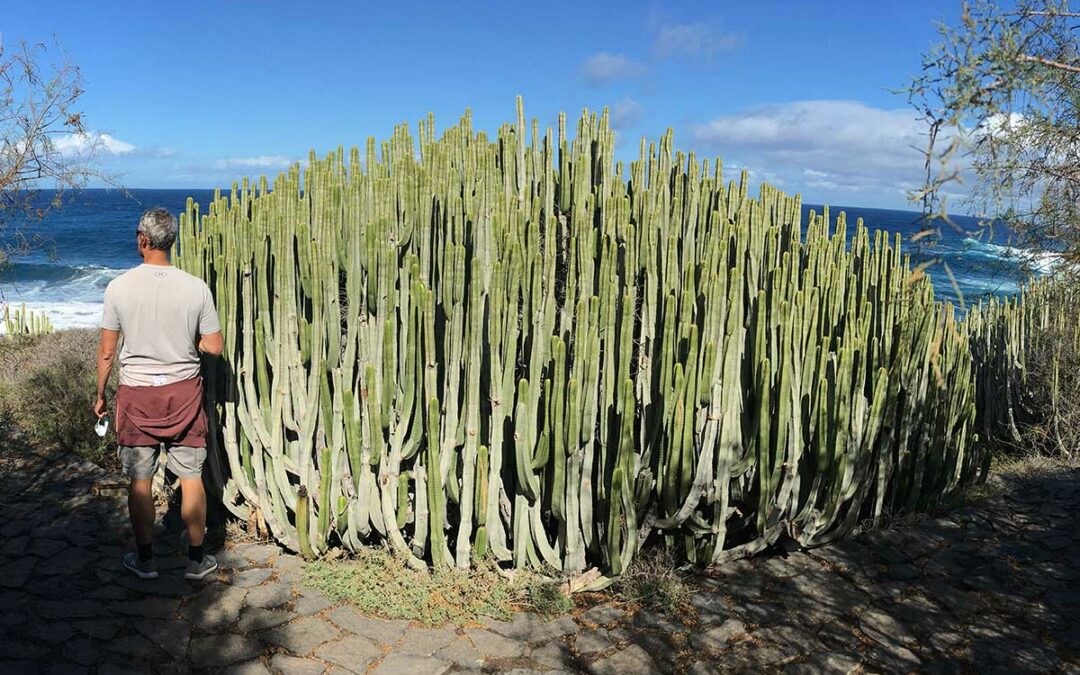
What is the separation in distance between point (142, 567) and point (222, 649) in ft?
2.87

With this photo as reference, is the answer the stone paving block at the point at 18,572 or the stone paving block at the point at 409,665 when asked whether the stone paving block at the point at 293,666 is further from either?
the stone paving block at the point at 18,572

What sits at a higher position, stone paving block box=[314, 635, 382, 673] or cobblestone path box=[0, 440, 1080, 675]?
cobblestone path box=[0, 440, 1080, 675]

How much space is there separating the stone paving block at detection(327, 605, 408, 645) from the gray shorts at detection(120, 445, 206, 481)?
3.43 feet

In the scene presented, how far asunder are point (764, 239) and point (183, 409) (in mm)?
3371

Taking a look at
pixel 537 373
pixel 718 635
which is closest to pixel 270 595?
pixel 537 373

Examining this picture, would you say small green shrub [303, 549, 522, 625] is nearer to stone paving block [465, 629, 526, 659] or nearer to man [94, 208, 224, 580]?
stone paving block [465, 629, 526, 659]

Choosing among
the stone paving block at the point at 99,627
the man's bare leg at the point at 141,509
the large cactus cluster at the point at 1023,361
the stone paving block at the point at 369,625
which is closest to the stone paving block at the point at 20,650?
the stone paving block at the point at 99,627

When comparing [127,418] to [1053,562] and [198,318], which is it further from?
[1053,562]

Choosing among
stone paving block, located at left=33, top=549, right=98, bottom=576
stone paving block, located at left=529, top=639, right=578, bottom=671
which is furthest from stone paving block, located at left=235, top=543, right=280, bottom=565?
stone paving block, located at left=529, top=639, right=578, bottom=671

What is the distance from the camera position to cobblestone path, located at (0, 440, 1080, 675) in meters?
3.46

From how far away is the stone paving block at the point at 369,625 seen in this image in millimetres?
3641

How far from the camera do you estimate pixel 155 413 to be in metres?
3.92

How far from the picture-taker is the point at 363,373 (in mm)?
4395

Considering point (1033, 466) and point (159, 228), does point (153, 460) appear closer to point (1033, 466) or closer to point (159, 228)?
point (159, 228)
